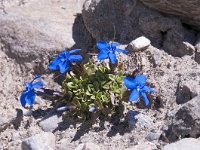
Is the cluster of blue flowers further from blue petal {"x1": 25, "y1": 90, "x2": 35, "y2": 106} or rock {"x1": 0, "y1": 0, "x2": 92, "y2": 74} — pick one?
rock {"x1": 0, "y1": 0, "x2": 92, "y2": 74}

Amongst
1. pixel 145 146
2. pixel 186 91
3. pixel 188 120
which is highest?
pixel 186 91

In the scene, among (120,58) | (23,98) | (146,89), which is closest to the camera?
(146,89)

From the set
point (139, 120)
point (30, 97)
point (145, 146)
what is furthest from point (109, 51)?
point (145, 146)

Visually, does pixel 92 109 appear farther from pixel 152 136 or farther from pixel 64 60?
pixel 152 136

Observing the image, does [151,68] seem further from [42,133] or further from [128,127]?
[42,133]

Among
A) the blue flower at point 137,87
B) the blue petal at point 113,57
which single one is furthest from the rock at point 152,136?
the blue petal at point 113,57

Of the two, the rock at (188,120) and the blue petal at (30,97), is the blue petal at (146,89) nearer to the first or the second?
the rock at (188,120)
